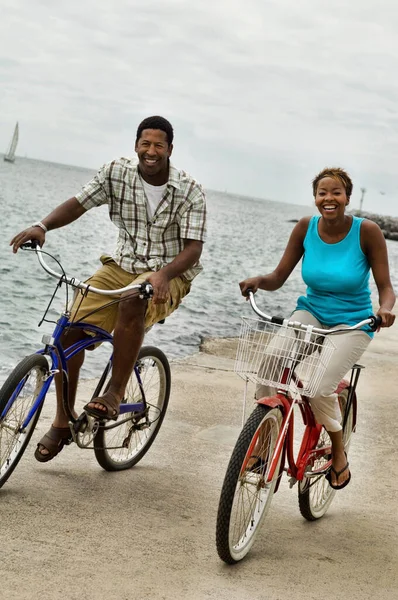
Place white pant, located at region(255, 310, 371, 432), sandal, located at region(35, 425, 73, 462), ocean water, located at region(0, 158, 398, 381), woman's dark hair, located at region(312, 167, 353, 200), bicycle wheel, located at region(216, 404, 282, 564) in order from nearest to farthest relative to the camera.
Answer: bicycle wheel, located at region(216, 404, 282, 564) < white pant, located at region(255, 310, 371, 432) < woman's dark hair, located at region(312, 167, 353, 200) < sandal, located at region(35, 425, 73, 462) < ocean water, located at region(0, 158, 398, 381)

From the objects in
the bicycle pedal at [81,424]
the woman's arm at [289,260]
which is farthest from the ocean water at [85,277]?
the woman's arm at [289,260]

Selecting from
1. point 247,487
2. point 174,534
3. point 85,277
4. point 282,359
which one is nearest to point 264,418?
point 282,359

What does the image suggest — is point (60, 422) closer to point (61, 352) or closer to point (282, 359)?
point (61, 352)

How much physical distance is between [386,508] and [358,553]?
3.03 feet

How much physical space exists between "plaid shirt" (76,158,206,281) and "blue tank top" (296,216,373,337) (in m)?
0.89

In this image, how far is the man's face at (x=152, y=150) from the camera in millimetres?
5309

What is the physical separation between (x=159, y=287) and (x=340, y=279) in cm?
103

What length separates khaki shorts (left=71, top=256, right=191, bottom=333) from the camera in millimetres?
5312

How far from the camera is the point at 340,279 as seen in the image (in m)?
4.83

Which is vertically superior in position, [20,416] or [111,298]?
[111,298]

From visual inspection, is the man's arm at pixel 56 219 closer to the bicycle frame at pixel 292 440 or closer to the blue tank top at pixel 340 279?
the blue tank top at pixel 340 279

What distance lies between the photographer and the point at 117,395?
5215mm

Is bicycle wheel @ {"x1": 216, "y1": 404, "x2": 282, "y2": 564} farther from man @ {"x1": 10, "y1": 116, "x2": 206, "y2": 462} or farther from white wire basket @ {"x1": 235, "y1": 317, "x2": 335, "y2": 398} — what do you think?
man @ {"x1": 10, "y1": 116, "x2": 206, "y2": 462}

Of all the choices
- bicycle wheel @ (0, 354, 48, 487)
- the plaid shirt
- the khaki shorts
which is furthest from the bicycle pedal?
the plaid shirt
